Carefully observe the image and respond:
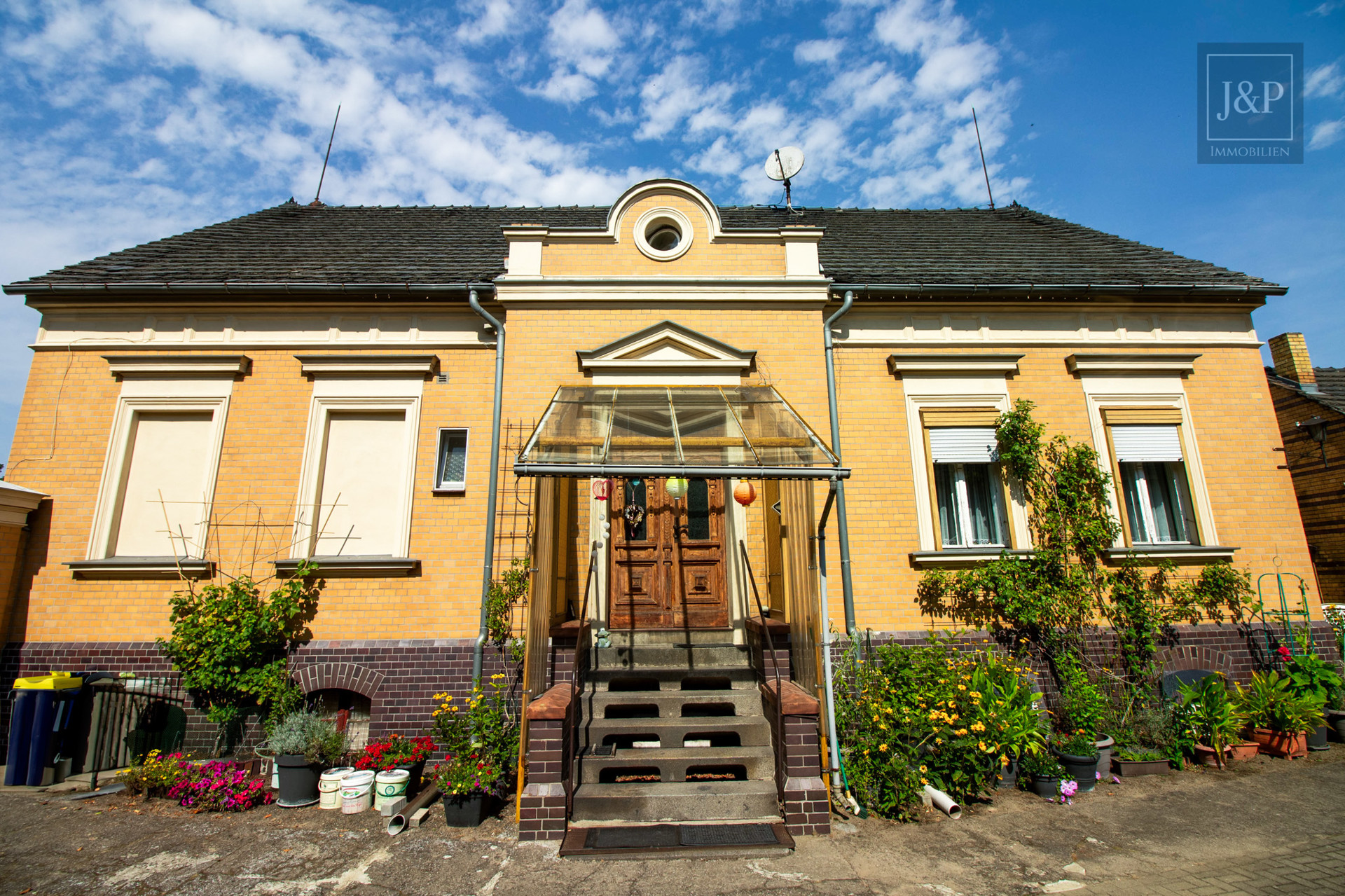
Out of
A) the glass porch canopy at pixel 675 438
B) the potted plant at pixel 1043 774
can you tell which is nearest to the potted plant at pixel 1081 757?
the potted plant at pixel 1043 774

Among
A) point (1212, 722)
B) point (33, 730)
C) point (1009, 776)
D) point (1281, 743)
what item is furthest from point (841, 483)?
point (33, 730)

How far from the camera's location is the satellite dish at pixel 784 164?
1125 centimetres

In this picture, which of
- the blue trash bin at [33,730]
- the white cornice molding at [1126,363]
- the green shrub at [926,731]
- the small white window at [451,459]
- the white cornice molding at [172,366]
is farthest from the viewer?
the white cornice molding at [1126,363]

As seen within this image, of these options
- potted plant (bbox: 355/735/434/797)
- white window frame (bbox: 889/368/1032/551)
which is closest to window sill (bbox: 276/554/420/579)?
potted plant (bbox: 355/735/434/797)

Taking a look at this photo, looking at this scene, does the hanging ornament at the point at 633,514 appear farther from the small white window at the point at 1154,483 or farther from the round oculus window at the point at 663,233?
the small white window at the point at 1154,483

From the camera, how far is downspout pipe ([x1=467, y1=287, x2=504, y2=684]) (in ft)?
21.7

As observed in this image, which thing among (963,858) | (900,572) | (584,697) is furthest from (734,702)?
(900,572)

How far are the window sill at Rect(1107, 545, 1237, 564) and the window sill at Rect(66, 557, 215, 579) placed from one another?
10516mm

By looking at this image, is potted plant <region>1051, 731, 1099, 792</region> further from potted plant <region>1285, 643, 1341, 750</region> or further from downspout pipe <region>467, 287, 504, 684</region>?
downspout pipe <region>467, 287, 504, 684</region>

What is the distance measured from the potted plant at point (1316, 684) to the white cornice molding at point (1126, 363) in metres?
3.63

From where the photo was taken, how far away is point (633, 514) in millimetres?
7043

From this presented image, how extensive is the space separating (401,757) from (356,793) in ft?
1.43

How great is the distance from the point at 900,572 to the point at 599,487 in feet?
12.0

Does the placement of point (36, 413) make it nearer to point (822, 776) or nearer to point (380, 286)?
point (380, 286)
